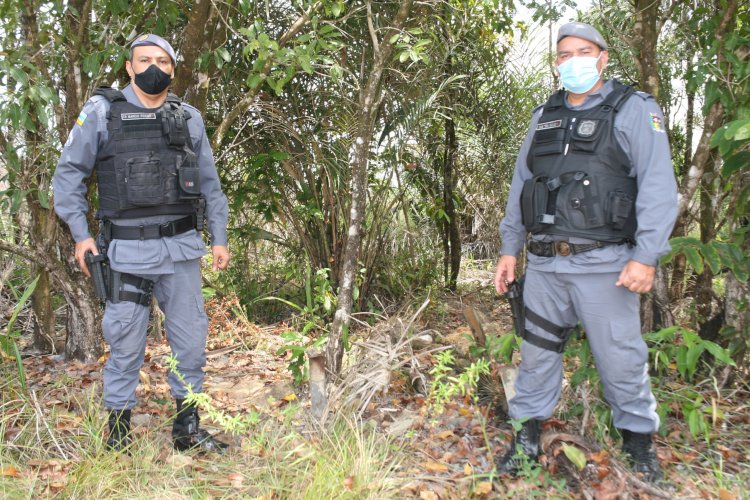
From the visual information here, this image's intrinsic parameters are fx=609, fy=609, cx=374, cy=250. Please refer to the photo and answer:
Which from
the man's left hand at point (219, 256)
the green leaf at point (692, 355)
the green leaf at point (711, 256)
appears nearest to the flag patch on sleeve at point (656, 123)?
the green leaf at point (711, 256)

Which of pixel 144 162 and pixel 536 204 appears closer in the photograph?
pixel 536 204

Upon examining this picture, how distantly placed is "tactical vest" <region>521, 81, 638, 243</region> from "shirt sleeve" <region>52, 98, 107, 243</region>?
191 cm

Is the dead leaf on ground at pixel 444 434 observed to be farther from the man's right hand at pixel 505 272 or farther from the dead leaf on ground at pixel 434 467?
the man's right hand at pixel 505 272

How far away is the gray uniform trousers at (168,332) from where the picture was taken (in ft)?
Result: 8.97

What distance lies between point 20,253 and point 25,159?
0.56 m

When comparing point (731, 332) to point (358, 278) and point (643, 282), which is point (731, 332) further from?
point (358, 278)

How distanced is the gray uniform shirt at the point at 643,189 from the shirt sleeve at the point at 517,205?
0.24m

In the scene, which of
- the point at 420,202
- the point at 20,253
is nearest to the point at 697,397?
the point at 420,202

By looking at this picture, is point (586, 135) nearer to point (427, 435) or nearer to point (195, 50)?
Answer: point (427, 435)

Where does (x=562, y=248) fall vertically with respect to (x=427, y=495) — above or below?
above

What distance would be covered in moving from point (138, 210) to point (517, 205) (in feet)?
5.59

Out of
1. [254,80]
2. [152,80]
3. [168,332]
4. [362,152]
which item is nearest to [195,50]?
[254,80]

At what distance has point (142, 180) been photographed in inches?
106

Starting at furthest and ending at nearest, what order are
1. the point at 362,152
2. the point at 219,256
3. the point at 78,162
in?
1. the point at 362,152
2. the point at 219,256
3. the point at 78,162
